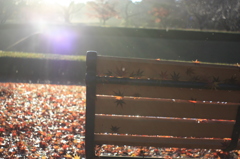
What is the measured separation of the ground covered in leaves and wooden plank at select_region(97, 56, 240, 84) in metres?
1.66

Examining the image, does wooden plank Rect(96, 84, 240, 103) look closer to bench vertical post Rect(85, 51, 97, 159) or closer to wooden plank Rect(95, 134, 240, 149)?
bench vertical post Rect(85, 51, 97, 159)

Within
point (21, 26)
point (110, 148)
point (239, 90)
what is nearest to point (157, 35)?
point (21, 26)

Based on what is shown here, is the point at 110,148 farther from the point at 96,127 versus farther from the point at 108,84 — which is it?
the point at 108,84

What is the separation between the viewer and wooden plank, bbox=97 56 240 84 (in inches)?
90.6

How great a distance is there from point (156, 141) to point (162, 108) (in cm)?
34

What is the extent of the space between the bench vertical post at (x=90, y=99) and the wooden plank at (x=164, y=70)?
59mm

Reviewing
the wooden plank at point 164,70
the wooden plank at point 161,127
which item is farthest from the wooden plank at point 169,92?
the wooden plank at point 161,127

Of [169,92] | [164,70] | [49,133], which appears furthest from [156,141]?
[49,133]

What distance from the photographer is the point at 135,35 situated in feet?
79.2

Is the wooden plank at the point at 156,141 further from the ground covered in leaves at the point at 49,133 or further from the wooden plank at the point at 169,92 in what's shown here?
the ground covered in leaves at the point at 49,133

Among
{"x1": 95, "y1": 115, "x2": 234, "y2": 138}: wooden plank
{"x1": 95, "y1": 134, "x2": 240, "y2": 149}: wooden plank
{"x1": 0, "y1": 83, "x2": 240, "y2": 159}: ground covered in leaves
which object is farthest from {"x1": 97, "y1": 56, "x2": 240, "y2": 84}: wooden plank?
{"x1": 0, "y1": 83, "x2": 240, "y2": 159}: ground covered in leaves

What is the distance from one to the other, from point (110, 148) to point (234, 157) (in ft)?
6.22

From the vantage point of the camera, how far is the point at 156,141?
8.40ft

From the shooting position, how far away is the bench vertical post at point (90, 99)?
2.25 m
